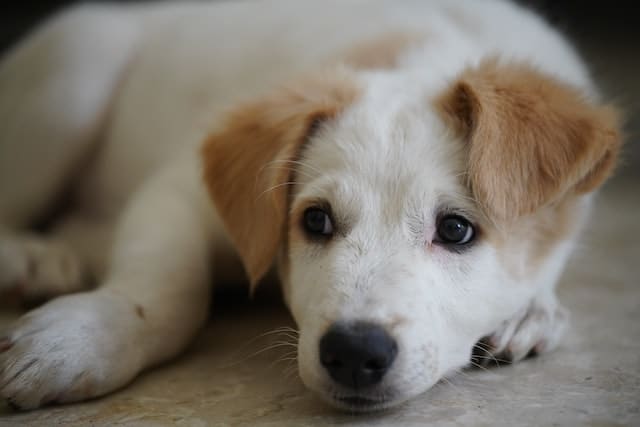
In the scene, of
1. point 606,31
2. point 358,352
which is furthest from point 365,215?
point 606,31

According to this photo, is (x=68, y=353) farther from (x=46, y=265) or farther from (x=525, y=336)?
(x=525, y=336)

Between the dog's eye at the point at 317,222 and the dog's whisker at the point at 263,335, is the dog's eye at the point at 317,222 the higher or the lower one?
the higher one

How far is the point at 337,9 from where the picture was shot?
4.00 metres

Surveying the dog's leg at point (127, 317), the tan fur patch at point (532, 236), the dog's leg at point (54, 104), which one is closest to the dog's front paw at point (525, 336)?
the tan fur patch at point (532, 236)

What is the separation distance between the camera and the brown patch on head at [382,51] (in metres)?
3.19

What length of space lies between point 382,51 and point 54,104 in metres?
1.94

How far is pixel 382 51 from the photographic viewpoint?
3.25 metres

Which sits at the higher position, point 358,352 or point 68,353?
point 358,352

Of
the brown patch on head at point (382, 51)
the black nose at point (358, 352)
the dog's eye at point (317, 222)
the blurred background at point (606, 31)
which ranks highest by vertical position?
the blurred background at point (606, 31)

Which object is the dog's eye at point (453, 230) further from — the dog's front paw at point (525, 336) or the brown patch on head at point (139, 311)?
the brown patch on head at point (139, 311)

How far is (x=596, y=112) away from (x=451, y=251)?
735 mm

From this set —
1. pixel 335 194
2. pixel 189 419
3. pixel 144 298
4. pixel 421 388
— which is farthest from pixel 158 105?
pixel 421 388

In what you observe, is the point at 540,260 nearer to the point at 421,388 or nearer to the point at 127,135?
the point at 421,388

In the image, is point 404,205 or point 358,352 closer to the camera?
point 358,352
